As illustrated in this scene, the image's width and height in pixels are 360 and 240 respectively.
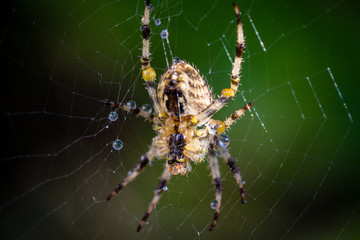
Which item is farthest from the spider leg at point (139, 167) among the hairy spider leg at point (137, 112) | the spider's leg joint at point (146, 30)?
the spider's leg joint at point (146, 30)

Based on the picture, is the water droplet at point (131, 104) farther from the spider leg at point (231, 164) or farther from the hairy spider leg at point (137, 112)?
the spider leg at point (231, 164)

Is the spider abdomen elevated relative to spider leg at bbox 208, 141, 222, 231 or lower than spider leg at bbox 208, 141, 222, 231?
elevated

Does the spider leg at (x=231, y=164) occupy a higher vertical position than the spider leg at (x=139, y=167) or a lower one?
lower

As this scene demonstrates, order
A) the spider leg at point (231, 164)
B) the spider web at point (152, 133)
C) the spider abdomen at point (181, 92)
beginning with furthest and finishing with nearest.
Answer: the spider web at point (152, 133)
the spider leg at point (231, 164)
the spider abdomen at point (181, 92)

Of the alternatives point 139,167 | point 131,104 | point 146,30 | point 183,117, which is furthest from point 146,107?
point 146,30

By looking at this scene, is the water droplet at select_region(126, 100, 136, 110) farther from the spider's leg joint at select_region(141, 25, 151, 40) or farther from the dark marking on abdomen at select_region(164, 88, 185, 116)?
the spider's leg joint at select_region(141, 25, 151, 40)

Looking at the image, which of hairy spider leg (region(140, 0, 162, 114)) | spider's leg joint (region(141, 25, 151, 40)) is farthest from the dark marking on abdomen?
spider's leg joint (region(141, 25, 151, 40))

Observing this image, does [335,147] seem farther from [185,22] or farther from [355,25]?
[185,22]

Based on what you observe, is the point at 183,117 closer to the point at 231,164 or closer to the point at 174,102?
the point at 174,102
